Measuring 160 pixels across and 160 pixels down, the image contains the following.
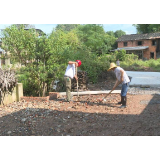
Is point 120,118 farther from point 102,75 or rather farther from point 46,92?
point 102,75

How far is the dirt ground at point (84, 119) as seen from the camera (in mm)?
4145

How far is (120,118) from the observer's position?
509 centimetres

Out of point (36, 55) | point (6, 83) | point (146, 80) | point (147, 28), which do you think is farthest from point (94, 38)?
point (6, 83)

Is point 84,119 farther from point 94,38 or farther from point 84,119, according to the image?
point 94,38

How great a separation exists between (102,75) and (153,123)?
7.60 m

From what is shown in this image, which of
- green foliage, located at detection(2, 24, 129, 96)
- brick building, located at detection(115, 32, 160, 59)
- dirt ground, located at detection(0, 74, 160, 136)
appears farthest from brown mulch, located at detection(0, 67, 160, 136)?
brick building, located at detection(115, 32, 160, 59)

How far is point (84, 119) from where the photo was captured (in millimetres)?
5051

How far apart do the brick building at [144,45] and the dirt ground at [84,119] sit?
31.3m

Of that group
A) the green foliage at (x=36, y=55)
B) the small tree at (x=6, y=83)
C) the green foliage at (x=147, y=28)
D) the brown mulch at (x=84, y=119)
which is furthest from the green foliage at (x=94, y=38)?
the brown mulch at (x=84, y=119)

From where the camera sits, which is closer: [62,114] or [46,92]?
[62,114]

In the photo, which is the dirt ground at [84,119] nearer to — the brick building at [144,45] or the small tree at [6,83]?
the small tree at [6,83]

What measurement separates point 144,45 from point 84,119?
35.0 m

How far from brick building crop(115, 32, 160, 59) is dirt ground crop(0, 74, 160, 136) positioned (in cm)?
3126

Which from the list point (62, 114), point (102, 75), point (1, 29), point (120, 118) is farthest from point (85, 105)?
point (102, 75)
